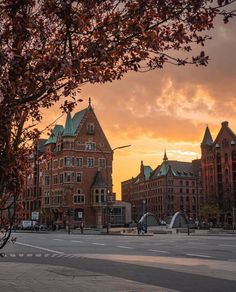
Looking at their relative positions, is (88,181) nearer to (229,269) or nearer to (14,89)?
(229,269)

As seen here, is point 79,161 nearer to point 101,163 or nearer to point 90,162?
point 90,162

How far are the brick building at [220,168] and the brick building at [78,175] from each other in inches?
1392

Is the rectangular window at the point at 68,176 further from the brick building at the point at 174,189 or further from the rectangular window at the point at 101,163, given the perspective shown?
the brick building at the point at 174,189

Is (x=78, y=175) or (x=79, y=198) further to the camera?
(x=78, y=175)

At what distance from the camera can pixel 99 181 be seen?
10294 cm

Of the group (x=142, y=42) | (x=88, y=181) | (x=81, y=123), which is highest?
(x=81, y=123)

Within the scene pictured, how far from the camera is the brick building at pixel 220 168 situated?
13012 cm

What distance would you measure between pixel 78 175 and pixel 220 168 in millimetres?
52246

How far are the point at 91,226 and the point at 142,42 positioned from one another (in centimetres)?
9557

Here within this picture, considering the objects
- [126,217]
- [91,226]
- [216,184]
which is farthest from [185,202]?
[91,226]

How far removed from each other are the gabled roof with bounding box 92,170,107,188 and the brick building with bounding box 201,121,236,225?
3446cm

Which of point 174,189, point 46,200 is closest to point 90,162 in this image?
point 46,200

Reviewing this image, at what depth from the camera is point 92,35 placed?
6.43 meters

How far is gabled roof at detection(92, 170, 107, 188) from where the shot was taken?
336ft
